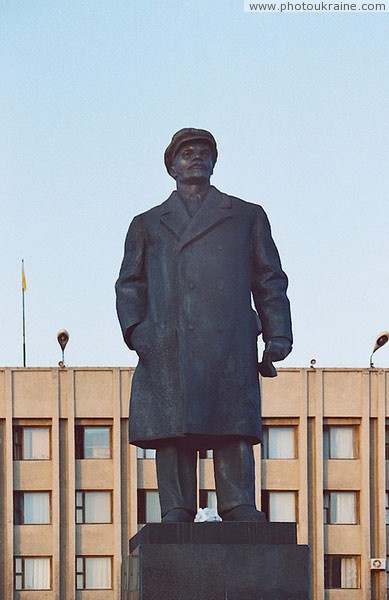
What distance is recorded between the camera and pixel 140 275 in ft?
46.6

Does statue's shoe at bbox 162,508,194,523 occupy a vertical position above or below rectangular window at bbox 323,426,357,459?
above

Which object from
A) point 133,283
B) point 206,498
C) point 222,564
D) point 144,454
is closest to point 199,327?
point 133,283

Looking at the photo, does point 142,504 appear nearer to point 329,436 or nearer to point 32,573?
point 32,573

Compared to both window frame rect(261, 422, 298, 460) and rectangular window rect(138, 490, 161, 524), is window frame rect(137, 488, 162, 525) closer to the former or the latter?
rectangular window rect(138, 490, 161, 524)

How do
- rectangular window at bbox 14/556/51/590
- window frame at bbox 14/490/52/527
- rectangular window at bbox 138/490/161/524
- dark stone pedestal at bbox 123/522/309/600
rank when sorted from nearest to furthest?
dark stone pedestal at bbox 123/522/309/600 → rectangular window at bbox 14/556/51/590 → rectangular window at bbox 138/490/161/524 → window frame at bbox 14/490/52/527

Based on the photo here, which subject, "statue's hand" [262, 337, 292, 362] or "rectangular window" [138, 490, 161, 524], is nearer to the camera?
"statue's hand" [262, 337, 292, 362]

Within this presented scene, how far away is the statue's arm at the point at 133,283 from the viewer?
1408 centimetres

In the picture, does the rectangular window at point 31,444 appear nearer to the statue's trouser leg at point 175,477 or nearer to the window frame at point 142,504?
the window frame at point 142,504

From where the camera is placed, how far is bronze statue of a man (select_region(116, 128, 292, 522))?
13.7m

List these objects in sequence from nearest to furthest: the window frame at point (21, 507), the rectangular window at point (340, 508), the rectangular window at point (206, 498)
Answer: the rectangular window at point (206, 498) < the window frame at point (21, 507) < the rectangular window at point (340, 508)

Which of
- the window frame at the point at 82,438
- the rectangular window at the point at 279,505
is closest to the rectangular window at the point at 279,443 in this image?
the rectangular window at the point at 279,505

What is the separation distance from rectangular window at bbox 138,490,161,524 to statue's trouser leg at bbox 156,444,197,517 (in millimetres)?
52082

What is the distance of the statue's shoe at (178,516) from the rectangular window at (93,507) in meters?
52.9

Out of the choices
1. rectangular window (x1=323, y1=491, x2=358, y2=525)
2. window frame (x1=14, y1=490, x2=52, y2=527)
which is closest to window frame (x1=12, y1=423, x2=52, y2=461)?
window frame (x1=14, y1=490, x2=52, y2=527)
